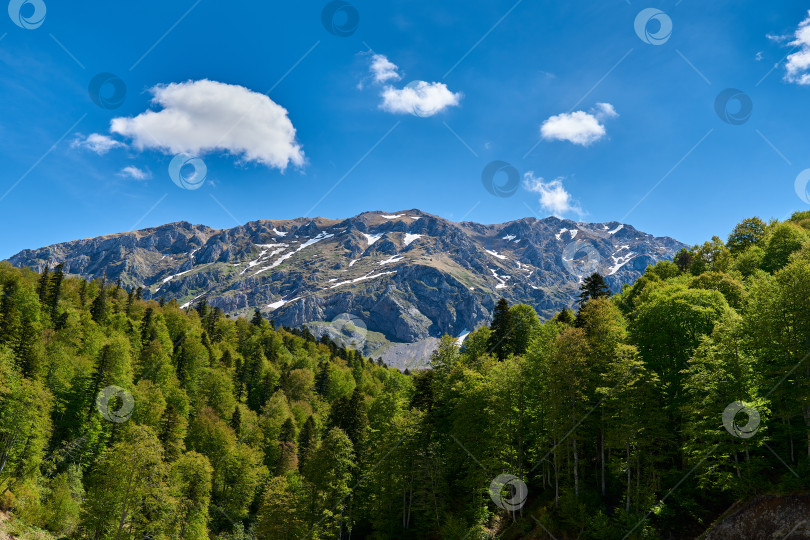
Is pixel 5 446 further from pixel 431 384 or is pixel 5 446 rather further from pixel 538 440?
pixel 538 440

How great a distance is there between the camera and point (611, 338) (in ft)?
118

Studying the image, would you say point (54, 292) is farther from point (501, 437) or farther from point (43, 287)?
point (501, 437)

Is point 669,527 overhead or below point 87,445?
overhead

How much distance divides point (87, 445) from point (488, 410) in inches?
2111

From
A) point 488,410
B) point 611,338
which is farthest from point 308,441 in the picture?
point 611,338
